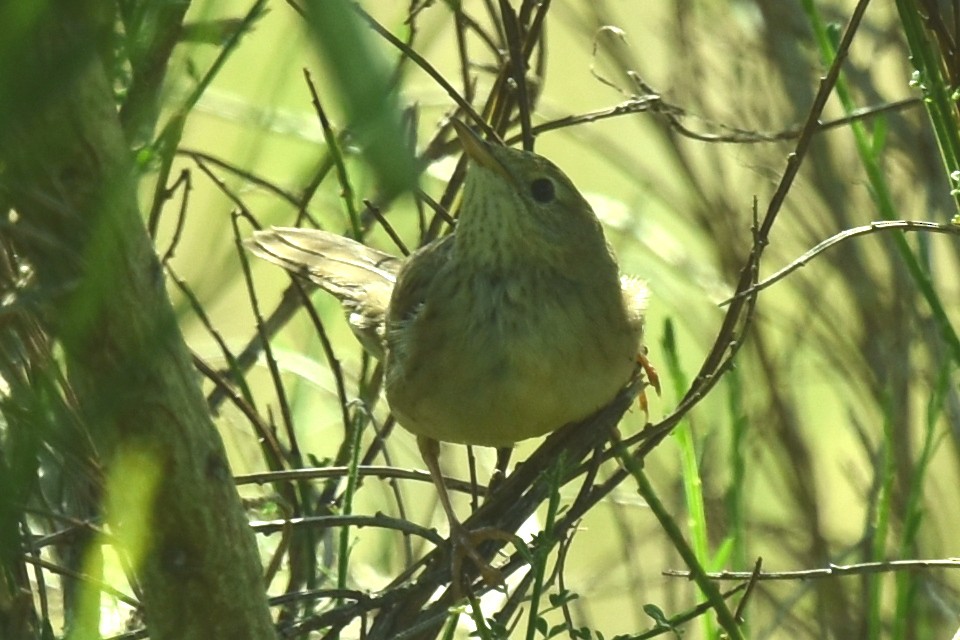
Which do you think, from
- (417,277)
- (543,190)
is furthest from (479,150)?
(417,277)

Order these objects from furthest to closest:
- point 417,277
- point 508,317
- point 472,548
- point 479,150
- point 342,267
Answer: point 342,267 → point 417,277 → point 508,317 → point 479,150 → point 472,548

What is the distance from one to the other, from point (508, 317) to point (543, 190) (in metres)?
0.29

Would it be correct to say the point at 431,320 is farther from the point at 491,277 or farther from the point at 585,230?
the point at 585,230

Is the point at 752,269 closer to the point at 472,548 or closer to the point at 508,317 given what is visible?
the point at 472,548

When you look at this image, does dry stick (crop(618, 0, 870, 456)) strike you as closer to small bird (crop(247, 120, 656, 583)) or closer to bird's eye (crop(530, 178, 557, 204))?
small bird (crop(247, 120, 656, 583))

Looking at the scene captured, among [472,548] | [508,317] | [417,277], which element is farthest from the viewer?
[417,277]

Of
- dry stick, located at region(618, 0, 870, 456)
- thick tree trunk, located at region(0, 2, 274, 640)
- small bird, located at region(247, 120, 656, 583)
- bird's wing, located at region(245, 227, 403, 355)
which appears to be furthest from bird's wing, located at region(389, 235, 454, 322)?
thick tree trunk, located at region(0, 2, 274, 640)

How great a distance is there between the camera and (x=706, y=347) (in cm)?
435

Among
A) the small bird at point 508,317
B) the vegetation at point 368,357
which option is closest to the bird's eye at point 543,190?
the small bird at point 508,317

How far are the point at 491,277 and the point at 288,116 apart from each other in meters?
0.64

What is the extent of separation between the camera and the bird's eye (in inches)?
114

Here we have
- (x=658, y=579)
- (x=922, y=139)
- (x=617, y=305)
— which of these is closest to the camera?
(x=617, y=305)

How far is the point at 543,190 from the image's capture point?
9.61ft

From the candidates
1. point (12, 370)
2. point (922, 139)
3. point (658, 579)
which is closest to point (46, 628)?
point (12, 370)
